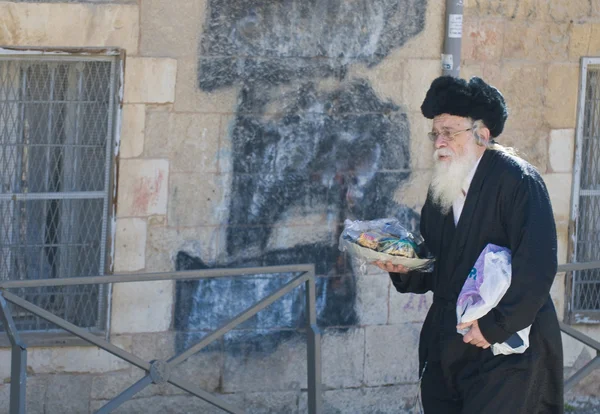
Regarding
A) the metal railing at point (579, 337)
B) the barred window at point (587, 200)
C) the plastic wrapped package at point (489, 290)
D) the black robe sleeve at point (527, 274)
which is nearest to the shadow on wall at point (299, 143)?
the barred window at point (587, 200)

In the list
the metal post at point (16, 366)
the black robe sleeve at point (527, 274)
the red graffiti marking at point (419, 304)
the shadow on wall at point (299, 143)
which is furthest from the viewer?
the red graffiti marking at point (419, 304)

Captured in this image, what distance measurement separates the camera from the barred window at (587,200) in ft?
22.8

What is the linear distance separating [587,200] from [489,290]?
10.9ft

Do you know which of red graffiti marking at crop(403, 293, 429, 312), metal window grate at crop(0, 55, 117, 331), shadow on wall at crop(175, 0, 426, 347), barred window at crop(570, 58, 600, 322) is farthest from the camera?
barred window at crop(570, 58, 600, 322)

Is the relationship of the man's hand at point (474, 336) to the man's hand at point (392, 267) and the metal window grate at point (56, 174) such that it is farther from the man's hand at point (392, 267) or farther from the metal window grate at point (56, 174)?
the metal window grate at point (56, 174)

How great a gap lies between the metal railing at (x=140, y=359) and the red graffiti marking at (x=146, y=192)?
118cm

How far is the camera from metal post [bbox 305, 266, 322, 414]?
5328mm

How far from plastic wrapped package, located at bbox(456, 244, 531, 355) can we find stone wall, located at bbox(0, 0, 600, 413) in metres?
2.37

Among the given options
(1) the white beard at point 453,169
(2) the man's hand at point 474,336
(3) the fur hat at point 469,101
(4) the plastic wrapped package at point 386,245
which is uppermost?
(3) the fur hat at point 469,101

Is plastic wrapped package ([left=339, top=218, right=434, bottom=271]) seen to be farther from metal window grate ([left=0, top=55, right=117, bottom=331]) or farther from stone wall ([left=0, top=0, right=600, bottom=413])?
metal window grate ([left=0, top=55, right=117, bottom=331])

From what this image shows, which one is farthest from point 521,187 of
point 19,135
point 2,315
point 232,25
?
point 19,135

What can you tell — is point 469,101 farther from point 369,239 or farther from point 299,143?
point 299,143

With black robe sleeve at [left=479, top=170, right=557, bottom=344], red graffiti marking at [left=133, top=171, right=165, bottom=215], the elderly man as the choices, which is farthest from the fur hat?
red graffiti marking at [left=133, top=171, right=165, bottom=215]

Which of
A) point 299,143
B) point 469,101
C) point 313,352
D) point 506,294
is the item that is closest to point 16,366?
point 313,352
